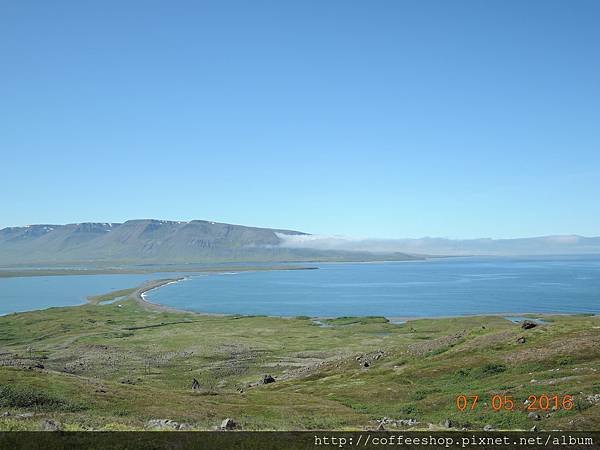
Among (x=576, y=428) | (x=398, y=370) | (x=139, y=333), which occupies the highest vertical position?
(x=576, y=428)

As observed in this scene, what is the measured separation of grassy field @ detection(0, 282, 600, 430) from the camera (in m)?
32.9

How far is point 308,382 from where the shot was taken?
62719mm

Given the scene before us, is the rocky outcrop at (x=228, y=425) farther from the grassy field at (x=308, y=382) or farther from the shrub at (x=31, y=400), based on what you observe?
the shrub at (x=31, y=400)

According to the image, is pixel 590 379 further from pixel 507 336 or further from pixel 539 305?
pixel 539 305

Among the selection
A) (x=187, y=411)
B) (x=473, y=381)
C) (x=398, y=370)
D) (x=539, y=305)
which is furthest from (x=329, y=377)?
(x=539, y=305)

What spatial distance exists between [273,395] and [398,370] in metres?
17.4

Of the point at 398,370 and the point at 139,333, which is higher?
the point at 398,370

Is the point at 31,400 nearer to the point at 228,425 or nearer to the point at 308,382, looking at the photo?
the point at 228,425

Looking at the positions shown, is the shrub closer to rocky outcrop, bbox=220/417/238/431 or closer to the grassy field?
the grassy field

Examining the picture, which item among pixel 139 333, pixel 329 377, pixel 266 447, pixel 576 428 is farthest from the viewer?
pixel 139 333

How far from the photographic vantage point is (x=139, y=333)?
138 meters

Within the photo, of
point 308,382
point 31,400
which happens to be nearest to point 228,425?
point 31,400

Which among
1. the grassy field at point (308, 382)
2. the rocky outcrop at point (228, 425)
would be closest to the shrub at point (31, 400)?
the grassy field at point (308, 382)

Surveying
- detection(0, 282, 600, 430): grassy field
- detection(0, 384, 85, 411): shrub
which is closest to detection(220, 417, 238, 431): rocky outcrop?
detection(0, 282, 600, 430): grassy field
